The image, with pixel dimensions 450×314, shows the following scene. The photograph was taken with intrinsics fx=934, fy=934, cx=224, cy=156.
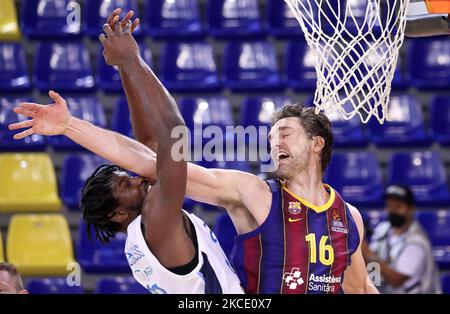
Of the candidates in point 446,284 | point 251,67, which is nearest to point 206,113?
point 251,67

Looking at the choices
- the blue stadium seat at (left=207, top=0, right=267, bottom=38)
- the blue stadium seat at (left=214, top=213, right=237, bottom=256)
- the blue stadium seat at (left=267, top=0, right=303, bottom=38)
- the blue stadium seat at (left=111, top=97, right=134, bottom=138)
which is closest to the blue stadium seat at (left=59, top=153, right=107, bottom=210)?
the blue stadium seat at (left=111, top=97, right=134, bottom=138)

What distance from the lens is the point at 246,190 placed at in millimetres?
4016

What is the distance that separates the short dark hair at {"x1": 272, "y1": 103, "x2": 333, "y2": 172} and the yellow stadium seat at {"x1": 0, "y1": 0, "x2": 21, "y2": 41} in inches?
138

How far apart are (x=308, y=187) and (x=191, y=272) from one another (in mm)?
705

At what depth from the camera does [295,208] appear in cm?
409

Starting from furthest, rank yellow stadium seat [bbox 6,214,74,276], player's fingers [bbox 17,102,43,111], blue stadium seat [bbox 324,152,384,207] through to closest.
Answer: blue stadium seat [bbox 324,152,384,207] → yellow stadium seat [bbox 6,214,74,276] → player's fingers [bbox 17,102,43,111]

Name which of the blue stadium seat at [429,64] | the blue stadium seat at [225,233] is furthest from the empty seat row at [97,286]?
the blue stadium seat at [429,64]

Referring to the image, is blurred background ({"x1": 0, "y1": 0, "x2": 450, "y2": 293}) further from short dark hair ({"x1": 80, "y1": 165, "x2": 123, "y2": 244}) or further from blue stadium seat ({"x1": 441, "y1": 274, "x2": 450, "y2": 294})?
short dark hair ({"x1": 80, "y1": 165, "x2": 123, "y2": 244})

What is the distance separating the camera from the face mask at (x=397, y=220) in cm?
606

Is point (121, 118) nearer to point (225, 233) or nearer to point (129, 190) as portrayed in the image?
point (225, 233)

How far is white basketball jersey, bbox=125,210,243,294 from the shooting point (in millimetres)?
3797

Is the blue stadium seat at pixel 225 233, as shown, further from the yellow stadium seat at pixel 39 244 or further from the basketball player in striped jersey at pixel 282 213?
A: the basketball player in striped jersey at pixel 282 213

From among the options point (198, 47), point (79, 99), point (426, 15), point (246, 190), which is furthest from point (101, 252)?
point (426, 15)
